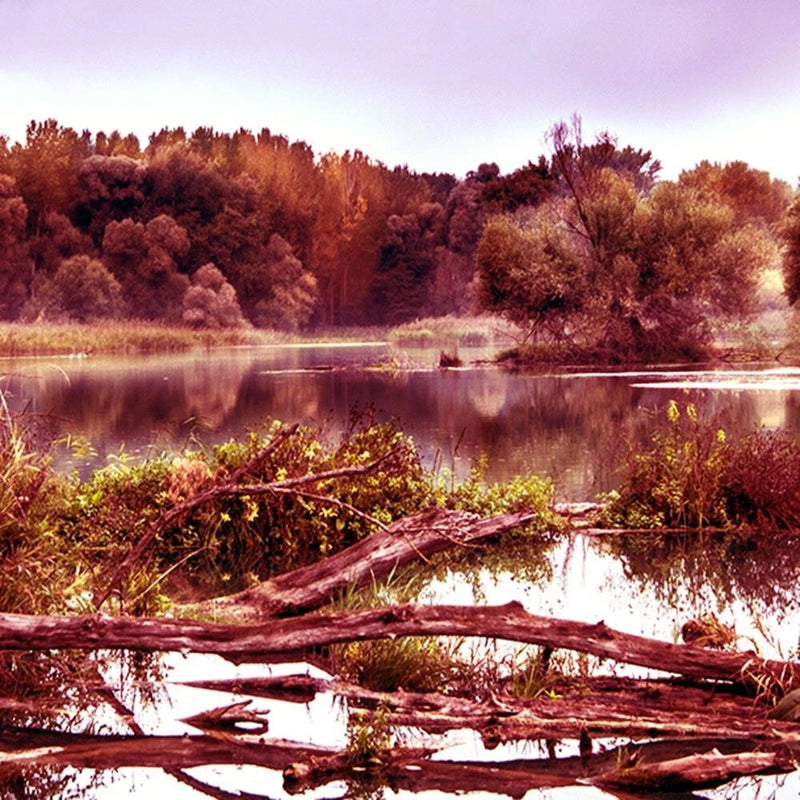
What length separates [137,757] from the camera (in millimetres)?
5578

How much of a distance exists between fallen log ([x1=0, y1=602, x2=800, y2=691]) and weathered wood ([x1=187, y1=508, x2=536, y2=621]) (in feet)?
6.06

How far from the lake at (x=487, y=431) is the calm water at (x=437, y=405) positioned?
0.07 meters

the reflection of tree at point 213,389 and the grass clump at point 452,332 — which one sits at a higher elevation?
the grass clump at point 452,332

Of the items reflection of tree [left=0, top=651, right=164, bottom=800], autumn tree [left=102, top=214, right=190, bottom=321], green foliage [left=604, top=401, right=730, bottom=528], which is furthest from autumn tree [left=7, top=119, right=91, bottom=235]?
reflection of tree [left=0, top=651, right=164, bottom=800]

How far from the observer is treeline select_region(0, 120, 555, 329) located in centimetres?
6300

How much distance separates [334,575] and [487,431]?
13053mm

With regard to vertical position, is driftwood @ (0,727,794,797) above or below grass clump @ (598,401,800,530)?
below

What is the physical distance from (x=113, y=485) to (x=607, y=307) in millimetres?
30487

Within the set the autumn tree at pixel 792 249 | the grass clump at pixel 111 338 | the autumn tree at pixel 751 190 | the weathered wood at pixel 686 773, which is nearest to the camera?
the weathered wood at pixel 686 773

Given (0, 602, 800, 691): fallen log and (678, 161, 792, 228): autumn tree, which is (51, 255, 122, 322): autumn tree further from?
(0, 602, 800, 691): fallen log

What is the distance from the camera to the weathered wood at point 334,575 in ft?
26.4

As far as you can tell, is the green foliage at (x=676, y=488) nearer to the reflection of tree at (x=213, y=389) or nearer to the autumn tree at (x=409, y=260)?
the reflection of tree at (x=213, y=389)

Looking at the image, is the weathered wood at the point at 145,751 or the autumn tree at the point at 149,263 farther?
the autumn tree at the point at 149,263

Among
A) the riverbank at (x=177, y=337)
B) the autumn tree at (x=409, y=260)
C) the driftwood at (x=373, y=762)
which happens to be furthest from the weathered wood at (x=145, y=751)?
the autumn tree at (x=409, y=260)
